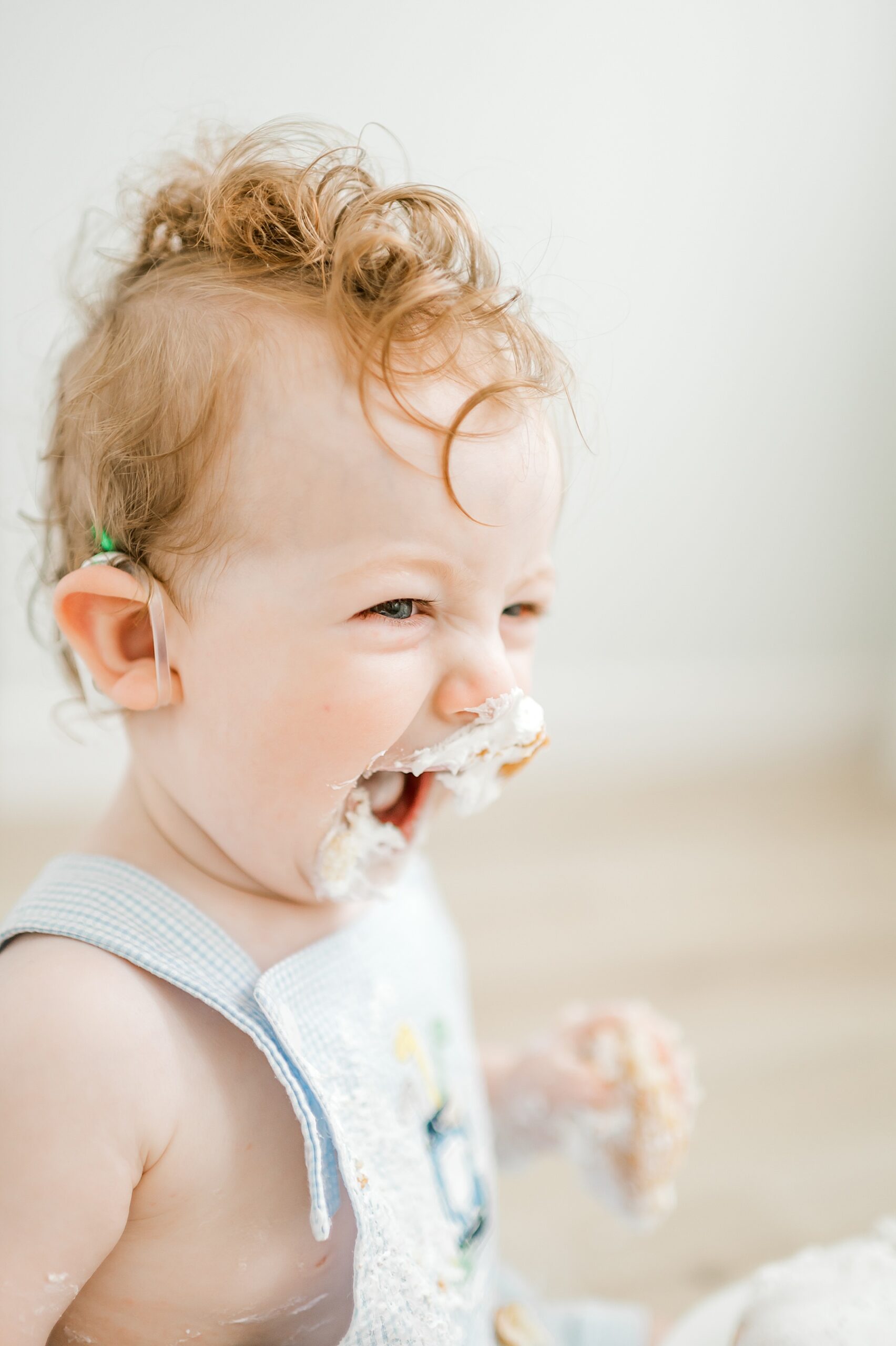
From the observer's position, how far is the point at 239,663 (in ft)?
1.85

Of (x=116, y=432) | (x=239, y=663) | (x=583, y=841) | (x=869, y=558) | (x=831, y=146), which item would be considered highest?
(x=831, y=146)

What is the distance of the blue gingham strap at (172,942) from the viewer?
21.5 inches

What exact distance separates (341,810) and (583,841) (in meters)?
1.15

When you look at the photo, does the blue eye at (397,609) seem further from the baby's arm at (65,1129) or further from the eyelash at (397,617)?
the baby's arm at (65,1129)

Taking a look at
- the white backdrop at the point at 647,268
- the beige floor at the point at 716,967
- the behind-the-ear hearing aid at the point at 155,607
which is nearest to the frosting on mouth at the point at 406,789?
the behind-the-ear hearing aid at the point at 155,607

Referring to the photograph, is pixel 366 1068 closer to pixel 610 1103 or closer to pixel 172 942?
pixel 172 942

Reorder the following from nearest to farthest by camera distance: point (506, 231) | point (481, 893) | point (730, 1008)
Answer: point (506, 231) → point (730, 1008) → point (481, 893)

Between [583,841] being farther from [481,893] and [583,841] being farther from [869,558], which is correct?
[869,558]

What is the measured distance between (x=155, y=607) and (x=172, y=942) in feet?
0.56

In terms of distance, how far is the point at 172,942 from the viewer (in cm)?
57

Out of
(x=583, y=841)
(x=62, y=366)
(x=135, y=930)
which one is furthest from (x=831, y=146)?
(x=135, y=930)

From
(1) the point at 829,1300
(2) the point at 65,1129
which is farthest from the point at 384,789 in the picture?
(1) the point at 829,1300

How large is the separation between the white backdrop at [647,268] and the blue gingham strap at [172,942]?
38cm

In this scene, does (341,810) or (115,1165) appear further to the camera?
(341,810)
